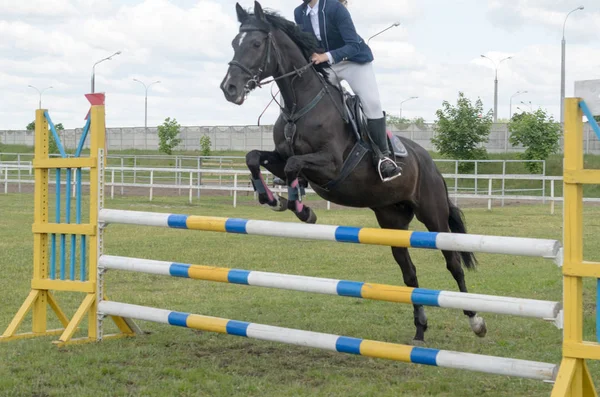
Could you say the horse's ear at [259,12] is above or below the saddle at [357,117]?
above

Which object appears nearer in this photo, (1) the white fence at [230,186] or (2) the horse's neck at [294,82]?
(2) the horse's neck at [294,82]

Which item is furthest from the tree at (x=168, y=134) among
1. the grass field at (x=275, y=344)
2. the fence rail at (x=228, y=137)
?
the grass field at (x=275, y=344)

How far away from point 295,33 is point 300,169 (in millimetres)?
1195

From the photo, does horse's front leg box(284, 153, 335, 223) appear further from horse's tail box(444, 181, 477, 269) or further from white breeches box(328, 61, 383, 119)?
horse's tail box(444, 181, 477, 269)

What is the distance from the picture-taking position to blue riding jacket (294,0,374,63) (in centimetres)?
629

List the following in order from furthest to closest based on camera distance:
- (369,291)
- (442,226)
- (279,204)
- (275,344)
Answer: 1. (442,226)
2. (275,344)
3. (279,204)
4. (369,291)

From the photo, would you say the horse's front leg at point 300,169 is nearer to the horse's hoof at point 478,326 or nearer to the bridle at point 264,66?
the bridle at point 264,66

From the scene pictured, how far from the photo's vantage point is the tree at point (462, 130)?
3812cm

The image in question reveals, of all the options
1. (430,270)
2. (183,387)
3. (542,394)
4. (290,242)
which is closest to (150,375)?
(183,387)

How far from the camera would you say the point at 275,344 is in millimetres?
6637

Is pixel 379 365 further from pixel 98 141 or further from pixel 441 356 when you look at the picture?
pixel 98 141

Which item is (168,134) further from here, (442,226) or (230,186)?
(442,226)

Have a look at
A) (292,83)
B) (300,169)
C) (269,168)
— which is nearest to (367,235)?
(300,169)

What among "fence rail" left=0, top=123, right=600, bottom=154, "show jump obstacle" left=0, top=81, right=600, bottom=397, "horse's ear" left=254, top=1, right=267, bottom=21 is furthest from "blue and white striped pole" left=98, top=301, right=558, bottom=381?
"fence rail" left=0, top=123, right=600, bottom=154
